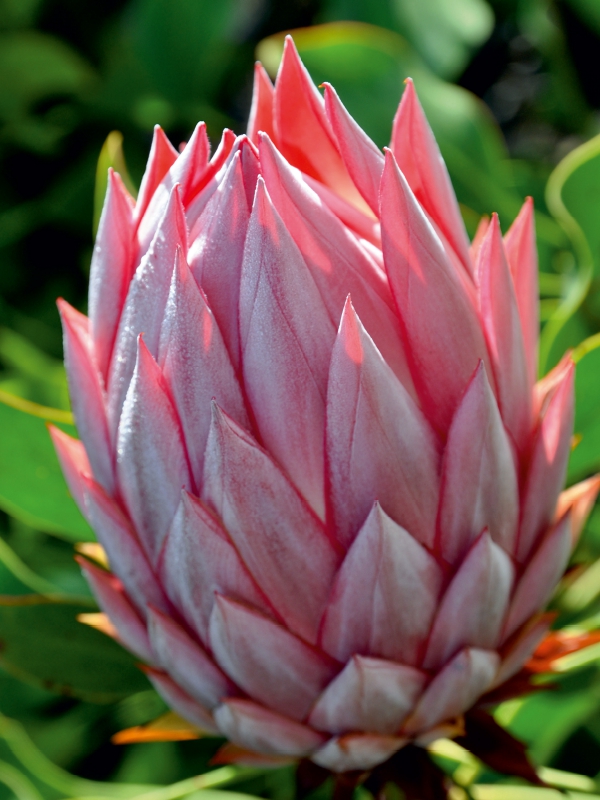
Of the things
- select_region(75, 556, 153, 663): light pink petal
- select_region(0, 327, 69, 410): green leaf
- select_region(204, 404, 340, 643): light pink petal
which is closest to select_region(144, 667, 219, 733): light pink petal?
select_region(75, 556, 153, 663): light pink petal

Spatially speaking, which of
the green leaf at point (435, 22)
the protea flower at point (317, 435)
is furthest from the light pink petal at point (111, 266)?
the green leaf at point (435, 22)

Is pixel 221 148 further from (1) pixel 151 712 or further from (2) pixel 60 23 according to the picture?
(2) pixel 60 23

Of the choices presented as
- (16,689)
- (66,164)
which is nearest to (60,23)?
(66,164)

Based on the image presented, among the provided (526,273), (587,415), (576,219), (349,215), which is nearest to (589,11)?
(576,219)

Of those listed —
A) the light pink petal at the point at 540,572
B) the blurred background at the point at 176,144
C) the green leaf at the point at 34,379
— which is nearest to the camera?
the light pink petal at the point at 540,572

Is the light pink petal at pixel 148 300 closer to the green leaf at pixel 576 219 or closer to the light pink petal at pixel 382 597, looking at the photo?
the light pink petal at pixel 382 597

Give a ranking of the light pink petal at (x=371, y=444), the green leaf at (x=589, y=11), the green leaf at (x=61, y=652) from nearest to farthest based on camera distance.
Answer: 1. the light pink petal at (x=371, y=444)
2. the green leaf at (x=61, y=652)
3. the green leaf at (x=589, y=11)

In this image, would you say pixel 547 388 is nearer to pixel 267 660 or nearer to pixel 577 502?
pixel 577 502
